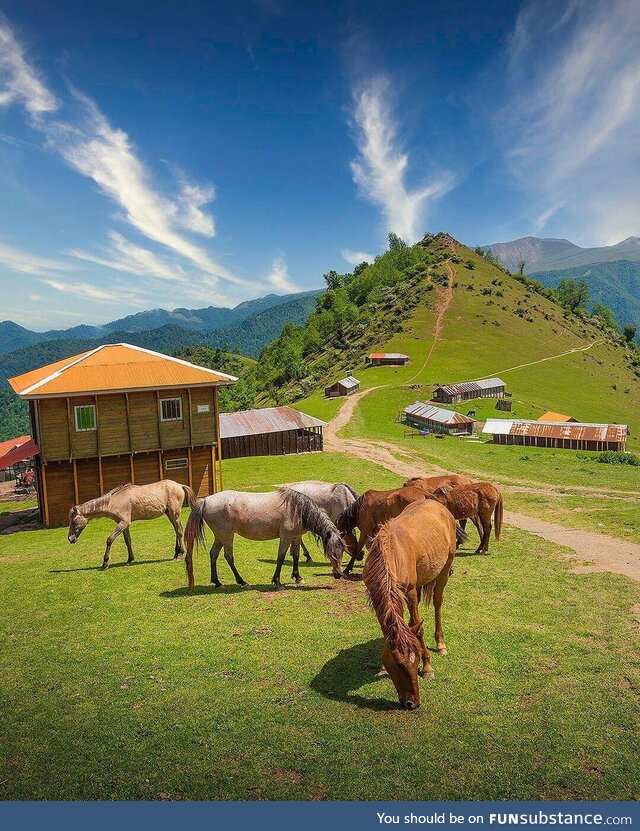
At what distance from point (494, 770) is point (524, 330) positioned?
135 metres

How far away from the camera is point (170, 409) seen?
30422 millimetres

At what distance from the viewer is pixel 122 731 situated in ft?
25.1

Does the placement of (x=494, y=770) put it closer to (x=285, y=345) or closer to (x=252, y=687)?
(x=252, y=687)

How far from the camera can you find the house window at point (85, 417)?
1103 inches

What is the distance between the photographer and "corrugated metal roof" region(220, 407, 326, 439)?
4841cm

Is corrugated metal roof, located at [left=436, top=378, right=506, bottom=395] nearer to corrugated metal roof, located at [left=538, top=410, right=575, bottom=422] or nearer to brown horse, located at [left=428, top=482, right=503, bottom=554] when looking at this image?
corrugated metal roof, located at [left=538, top=410, right=575, bottom=422]

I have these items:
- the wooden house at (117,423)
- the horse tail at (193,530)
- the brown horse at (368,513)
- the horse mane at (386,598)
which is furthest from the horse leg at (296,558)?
the wooden house at (117,423)

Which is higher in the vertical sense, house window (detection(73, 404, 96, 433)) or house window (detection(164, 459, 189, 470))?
house window (detection(73, 404, 96, 433))

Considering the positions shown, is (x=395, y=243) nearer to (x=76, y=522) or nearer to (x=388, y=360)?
(x=388, y=360)

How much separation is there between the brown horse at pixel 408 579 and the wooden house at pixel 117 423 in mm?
21096

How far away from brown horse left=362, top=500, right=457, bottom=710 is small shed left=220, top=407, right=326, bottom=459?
38848 millimetres

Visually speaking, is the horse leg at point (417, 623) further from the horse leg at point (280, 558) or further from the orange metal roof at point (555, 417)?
the orange metal roof at point (555, 417)

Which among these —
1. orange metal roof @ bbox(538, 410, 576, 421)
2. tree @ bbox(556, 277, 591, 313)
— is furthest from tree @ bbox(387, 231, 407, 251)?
orange metal roof @ bbox(538, 410, 576, 421)

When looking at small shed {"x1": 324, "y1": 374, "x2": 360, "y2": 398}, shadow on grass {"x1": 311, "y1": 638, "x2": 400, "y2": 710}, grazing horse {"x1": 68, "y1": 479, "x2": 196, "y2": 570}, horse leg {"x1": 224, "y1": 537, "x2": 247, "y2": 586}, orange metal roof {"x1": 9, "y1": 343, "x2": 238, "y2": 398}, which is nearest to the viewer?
shadow on grass {"x1": 311, "y1": 638, "x2": 400, "y2": 710}
